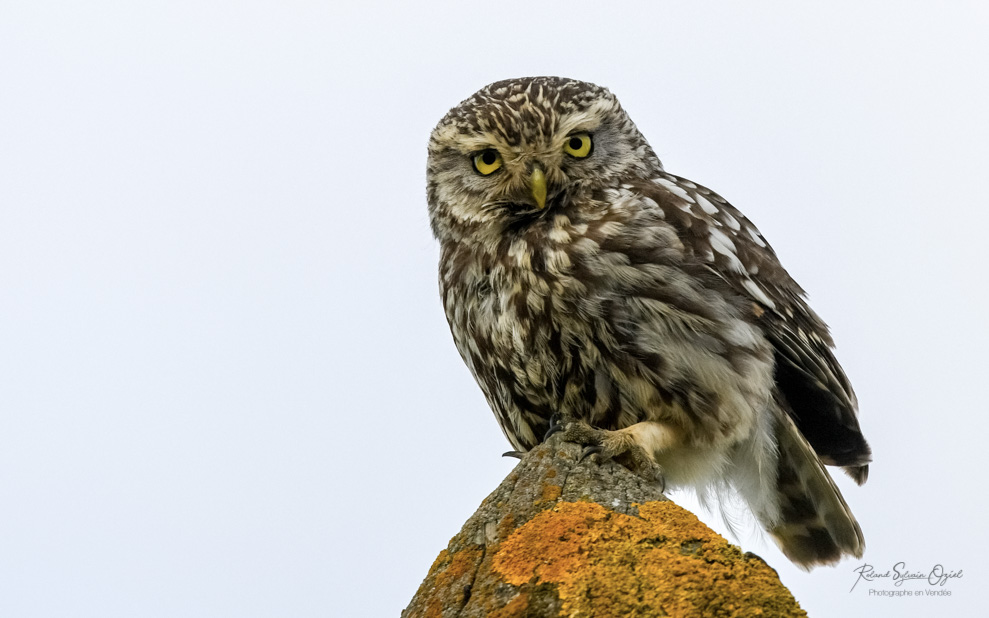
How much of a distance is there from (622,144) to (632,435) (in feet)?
4.04

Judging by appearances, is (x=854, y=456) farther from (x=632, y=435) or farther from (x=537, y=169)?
(x=537, y=169)

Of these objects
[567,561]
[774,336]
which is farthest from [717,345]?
[567,561]

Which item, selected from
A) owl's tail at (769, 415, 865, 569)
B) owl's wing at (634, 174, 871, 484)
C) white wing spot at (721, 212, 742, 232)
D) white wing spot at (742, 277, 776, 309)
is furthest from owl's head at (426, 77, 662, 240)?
owl's tail at (769, 415, 865, 569)

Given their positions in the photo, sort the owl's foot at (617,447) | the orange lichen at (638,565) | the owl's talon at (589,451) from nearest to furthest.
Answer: the orange lichen at (638,565), the owl's talon at (589,451), the owl's foot at (617,447)

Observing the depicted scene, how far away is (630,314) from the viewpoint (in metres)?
3.43

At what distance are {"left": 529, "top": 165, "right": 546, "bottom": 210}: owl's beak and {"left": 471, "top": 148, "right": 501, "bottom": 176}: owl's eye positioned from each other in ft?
0.65

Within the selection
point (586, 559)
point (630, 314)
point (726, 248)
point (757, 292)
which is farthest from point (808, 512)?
point (586, 559)

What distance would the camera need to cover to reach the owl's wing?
12.1 ft

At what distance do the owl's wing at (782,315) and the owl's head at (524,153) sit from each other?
0.22 metres

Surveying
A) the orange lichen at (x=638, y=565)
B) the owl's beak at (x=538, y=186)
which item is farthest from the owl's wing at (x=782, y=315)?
the orange lichen at (x=638, y=565)

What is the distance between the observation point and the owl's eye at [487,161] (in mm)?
3814

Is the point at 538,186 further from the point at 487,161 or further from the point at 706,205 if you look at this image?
the point at 706,205

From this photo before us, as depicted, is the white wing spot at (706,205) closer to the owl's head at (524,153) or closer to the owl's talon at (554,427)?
the owl's head at (524,153)

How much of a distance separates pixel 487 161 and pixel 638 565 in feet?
6.37
